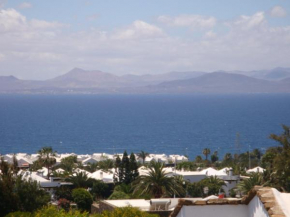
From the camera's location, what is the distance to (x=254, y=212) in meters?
6.73

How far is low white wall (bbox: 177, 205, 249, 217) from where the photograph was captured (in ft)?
22.9

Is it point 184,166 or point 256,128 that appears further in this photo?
point 256,128

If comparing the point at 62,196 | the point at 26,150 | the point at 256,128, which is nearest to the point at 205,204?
the point at 62,196

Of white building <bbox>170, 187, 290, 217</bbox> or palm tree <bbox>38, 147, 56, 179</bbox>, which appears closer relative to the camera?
white building <bbox>170, 187, 290, 217</bbox>

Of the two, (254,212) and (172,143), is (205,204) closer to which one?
(254,212)

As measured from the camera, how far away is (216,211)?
276 inches

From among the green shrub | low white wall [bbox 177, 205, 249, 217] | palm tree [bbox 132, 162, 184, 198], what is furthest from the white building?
the green shrub

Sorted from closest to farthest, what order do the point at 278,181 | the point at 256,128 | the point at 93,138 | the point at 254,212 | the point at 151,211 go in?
the point at 254,212 → the point at 151,211 → the point at 278,181 → the point at 93,138 → the point at 256,128

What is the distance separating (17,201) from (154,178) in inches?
619

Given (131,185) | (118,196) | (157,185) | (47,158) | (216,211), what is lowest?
(47,158)

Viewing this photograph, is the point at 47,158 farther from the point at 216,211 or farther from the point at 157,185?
the point at 216,211

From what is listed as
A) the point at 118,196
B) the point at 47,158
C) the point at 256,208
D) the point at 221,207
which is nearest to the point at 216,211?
the point at 221,207

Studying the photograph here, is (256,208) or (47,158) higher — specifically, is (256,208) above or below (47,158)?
above

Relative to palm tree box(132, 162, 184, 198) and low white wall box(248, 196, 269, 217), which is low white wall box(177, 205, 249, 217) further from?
palm tree box(132, 162, 184, 198)
